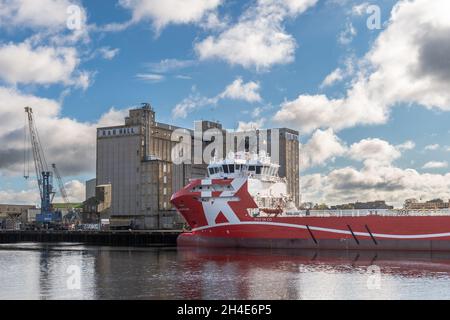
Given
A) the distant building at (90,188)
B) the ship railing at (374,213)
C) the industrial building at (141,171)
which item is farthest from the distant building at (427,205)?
the distant building at (90,188)

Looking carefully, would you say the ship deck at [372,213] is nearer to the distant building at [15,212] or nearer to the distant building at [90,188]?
the distant building at [90,188]

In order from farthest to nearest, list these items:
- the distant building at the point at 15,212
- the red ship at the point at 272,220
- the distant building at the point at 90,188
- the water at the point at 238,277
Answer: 1. the distant building at the point at 15,212
2. the distant building at the point at 90,188
3. the red ship at the point at 272,220
4. the water at the point at 238,277

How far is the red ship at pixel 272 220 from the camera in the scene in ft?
132

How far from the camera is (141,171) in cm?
9769

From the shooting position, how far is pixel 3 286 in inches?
1016

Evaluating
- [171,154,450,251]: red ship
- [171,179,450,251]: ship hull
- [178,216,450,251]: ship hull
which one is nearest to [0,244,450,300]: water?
[178,216,450,251]: ship hull

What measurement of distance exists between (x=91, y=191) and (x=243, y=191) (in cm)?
7483

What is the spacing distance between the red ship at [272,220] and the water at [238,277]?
189 cm

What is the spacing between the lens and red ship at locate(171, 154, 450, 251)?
4009 centimetres

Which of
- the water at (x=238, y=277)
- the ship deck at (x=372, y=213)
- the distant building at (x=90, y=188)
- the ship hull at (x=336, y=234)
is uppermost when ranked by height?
the distant building at (x=90, y=188)

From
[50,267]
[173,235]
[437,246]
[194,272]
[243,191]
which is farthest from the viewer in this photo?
[173,235]

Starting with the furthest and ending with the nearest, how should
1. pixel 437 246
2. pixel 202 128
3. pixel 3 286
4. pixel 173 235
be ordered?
pixel 202 128 → pixel 173 235 → pixel 437 246 → pixel 3 286

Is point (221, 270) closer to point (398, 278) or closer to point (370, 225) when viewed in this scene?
point (398, 278)
